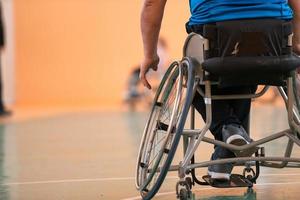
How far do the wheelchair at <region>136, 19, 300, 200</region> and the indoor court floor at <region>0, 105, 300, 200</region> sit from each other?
295 mm

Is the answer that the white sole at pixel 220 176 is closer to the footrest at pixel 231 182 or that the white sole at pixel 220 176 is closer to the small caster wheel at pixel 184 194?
the footrest at pixel 231 182

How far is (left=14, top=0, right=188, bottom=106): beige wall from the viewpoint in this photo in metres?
14.2

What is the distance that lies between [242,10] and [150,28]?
1.14ft

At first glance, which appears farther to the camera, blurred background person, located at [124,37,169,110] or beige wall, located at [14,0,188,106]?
beige wall, located at [14,0,188,106]

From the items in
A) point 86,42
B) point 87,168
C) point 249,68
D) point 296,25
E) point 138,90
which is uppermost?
point 296,25

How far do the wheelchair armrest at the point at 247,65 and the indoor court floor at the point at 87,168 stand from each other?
60 cm

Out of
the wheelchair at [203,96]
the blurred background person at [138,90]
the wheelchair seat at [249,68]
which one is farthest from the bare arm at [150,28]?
the blurred background person at [138,90]

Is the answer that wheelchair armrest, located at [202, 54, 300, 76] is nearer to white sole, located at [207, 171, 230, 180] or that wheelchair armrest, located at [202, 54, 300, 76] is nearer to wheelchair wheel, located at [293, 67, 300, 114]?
wheelchair wheel, located at [293, 67, 300, 114]

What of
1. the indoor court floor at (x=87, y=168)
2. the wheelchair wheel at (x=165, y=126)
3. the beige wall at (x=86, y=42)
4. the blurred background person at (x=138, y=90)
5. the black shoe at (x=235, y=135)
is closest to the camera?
the wheelchair wheel at (x=165, y=126)

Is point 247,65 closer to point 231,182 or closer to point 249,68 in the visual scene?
point 249,68

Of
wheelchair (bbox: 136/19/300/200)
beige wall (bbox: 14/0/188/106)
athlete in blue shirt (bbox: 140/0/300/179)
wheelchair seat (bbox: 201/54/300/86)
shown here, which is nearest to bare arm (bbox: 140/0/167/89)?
athlete in blue shirt (bbox: 140/0/300/179)

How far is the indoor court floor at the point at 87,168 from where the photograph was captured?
3.27 metres

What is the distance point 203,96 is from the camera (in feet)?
9.29

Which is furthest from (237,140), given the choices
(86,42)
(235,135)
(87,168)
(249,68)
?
(86,42)
